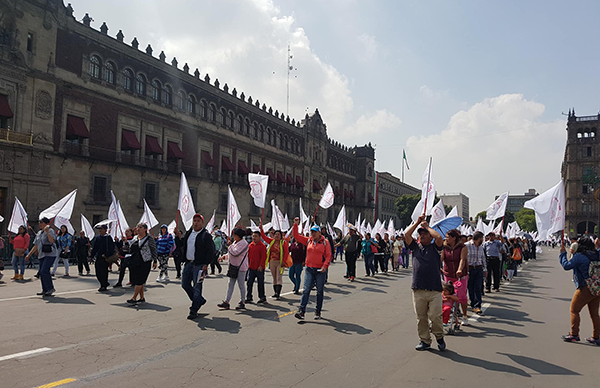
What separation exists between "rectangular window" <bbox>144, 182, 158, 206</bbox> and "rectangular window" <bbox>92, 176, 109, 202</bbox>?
3406 millimetres

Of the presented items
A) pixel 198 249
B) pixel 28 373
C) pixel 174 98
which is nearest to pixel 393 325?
pixel 198 249

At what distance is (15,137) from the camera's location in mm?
23938

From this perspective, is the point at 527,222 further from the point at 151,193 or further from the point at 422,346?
the point at 422,346

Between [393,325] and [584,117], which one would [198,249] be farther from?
[584,117]

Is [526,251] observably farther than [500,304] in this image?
Yes

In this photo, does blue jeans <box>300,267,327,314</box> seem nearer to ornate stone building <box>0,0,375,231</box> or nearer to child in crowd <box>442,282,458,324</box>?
child in crowd <box>442,282,458,324</box>

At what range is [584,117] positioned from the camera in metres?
87.5

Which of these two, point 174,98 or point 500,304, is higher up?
point 174,98

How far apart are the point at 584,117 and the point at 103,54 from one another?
91284 mm

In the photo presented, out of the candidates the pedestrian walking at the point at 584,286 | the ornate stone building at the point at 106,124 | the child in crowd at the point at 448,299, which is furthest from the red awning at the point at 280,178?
the pedestrian walking at the point at 584,286

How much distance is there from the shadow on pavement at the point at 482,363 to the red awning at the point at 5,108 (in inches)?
1023

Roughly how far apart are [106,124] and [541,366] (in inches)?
1182

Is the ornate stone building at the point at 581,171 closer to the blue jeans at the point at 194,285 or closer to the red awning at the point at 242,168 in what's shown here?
the red awning at the point at 242,168

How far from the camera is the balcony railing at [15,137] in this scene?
2347cm
